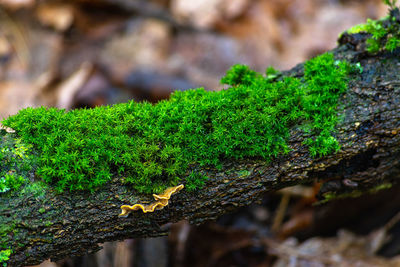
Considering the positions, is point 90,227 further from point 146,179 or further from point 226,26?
point 226,26

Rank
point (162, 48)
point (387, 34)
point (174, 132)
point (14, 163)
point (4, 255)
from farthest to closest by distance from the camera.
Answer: point (162, 48)
point (387, 34)
point (174, 132)
point (14, 163)
point (4, 255)

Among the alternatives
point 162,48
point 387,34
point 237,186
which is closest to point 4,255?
point 237,186

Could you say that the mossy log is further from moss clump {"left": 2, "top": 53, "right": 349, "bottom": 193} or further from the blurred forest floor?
the blurred forest floor

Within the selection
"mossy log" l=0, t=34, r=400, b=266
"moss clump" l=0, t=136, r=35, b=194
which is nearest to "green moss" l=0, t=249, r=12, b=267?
"mossy log" l=0, t=34, r=400, b=266

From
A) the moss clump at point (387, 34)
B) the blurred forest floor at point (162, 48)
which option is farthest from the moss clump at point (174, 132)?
the blurred forest floor at point (162, 48)

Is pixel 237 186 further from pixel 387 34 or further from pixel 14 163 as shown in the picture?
pixel 387 34

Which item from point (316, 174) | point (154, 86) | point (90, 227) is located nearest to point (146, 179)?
point (90, 227)
